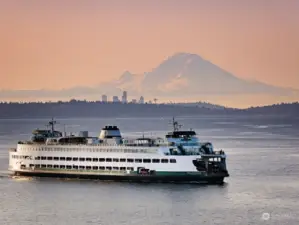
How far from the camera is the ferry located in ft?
236

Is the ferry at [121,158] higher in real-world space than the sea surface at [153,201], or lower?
higher

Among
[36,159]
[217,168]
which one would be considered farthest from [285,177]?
[36,159]

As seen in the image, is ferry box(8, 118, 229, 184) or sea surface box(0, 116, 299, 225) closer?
sea surface box(0, 116, 299, 225)

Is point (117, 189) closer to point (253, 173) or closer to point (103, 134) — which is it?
point (103, 134)

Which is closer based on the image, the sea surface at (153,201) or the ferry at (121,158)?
the sea surface at (153,201)

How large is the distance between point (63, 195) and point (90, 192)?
2147 millimetres

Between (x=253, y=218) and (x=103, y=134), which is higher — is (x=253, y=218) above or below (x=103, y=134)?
below

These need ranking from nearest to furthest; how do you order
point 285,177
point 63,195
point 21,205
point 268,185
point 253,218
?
point 253,218
point 21,205
point 63,195
point 268,185
point 285,177

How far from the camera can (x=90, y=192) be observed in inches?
2744

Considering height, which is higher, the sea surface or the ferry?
the ferry

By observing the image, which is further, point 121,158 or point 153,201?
point 121,158

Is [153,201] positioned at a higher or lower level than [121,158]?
lower

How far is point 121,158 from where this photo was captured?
75.1 meters

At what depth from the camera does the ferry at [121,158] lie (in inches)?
2835
